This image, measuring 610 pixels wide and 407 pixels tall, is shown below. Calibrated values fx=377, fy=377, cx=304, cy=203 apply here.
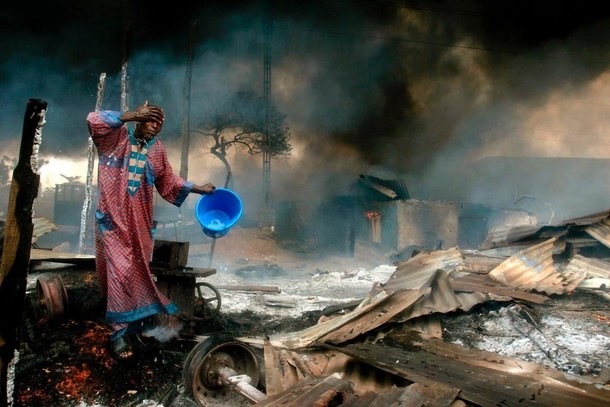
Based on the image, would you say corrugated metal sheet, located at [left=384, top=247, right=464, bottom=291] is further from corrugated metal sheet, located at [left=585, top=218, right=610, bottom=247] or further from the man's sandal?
the man's sandal

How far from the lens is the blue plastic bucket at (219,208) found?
13.7 ft

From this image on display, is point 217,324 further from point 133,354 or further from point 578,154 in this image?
point 578,154

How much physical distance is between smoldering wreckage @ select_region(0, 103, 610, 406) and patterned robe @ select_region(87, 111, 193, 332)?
1.45 feet

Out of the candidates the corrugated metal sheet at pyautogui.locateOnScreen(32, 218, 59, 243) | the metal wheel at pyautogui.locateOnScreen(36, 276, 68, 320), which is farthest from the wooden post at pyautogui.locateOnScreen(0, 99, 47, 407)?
the corrugated metal sheet at pyautogui.locateOnScreen(32, 218, 59, 243)

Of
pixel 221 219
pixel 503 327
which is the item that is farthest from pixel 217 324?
pixel 503 327

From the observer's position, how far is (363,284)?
929 cm

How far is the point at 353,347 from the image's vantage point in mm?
3418

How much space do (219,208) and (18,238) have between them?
2.77 metres

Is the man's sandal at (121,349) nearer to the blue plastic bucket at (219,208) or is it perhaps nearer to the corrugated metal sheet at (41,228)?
the blue plastic bucket at (219,208)

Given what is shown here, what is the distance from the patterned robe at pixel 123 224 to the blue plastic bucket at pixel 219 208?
0.63 m

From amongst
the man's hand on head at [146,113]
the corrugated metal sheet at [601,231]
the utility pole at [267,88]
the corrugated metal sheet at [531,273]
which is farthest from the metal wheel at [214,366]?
the utility pole at [267,88]

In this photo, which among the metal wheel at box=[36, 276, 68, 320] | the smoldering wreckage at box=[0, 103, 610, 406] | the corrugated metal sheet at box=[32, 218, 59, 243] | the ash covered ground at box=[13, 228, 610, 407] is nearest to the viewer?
the smoldering wreckage at box=[0, 103, 610, 406]

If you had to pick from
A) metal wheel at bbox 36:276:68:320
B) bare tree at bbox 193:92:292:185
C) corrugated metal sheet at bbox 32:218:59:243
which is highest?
bare tree at bbox 193:92:292:185

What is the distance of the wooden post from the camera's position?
1.63 metres
